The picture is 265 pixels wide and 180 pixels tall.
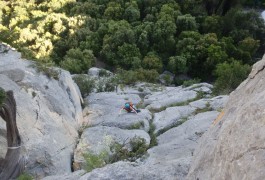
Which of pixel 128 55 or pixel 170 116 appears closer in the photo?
pixel 170 116

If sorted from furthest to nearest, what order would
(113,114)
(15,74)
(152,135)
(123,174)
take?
(113,114) < (152,135) < (15,74) < (123,174)

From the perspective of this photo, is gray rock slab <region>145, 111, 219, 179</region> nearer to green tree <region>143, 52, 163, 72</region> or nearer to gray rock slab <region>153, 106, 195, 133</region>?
gray rock slab <region>153, 106, 195, 133</region>

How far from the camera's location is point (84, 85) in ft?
71.8

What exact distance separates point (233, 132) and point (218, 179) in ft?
2.34

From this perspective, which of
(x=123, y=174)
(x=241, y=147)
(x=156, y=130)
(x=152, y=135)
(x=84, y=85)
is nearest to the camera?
(x=241, y=147)

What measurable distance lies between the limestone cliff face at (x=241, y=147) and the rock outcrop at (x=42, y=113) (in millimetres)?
6791

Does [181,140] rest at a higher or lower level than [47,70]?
lower

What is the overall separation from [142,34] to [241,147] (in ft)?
86.2

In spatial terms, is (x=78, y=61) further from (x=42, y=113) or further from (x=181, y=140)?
(x=181, y=140)

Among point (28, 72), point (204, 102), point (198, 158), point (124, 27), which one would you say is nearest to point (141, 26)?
point (124, 27)

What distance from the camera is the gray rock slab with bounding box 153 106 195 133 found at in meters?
16.5

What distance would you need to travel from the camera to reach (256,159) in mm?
4680

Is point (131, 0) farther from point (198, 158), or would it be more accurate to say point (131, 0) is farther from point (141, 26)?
point (198, 158)

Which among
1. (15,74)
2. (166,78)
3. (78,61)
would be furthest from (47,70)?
(166,78)
